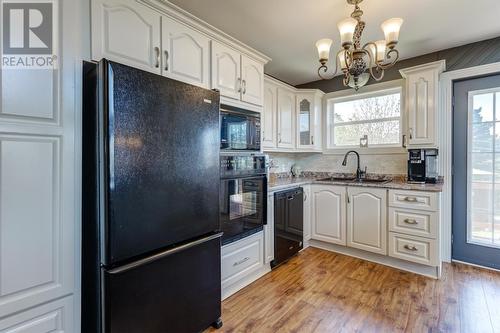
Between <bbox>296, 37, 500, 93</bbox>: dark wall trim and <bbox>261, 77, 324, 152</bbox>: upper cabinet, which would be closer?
<bbox>296, 37, 500, 93</bbox>: dark wall trim

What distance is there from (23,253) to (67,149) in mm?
465

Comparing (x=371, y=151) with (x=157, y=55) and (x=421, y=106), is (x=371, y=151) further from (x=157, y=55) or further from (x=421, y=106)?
(x=157, y=55)

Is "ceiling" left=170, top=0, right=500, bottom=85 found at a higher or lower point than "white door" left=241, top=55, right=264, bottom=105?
higher

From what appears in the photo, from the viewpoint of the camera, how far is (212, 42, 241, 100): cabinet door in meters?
1.93

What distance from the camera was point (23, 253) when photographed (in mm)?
1013

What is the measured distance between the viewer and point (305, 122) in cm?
348

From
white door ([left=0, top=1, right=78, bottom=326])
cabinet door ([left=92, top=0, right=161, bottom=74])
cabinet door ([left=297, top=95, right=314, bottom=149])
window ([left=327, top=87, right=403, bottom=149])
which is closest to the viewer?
white door ([left=0, top=1, right=78, bottom=326])

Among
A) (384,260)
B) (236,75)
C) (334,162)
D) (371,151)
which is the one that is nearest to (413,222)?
(384,260)

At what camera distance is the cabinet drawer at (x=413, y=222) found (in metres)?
2.35

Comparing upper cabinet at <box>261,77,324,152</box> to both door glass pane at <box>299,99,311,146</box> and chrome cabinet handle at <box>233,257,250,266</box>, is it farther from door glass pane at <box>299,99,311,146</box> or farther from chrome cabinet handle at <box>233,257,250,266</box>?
chrome cabinet handle at <box>233,257,250,266</box>

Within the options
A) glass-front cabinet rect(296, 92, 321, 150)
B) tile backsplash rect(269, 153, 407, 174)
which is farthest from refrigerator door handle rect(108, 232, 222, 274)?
glass-front cabinet rect(296, 92, 321, 150)

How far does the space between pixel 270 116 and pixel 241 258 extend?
66.7 inches

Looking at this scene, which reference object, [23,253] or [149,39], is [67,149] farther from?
[149,39]

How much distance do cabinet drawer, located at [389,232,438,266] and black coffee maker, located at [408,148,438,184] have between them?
0.66m
